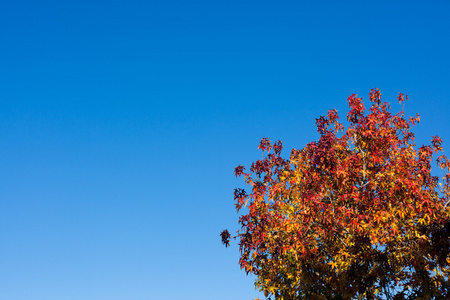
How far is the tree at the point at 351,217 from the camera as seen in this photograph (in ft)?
49.3

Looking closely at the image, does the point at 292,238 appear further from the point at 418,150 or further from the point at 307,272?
the point at 418,150

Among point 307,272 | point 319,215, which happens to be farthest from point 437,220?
point 307,272

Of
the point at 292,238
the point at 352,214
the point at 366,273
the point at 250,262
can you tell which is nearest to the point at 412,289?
the point at 366,273

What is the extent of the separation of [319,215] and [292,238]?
1.20 m

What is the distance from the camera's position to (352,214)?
15.5 metres

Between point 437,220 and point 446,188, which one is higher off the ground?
point 446,188

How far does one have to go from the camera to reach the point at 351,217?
1546 centimetres

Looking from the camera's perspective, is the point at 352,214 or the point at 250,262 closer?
the point at 352,214

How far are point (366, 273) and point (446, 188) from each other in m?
4.15

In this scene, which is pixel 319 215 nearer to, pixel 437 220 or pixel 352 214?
pixel 352 214

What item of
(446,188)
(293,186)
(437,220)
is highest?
(293,186)

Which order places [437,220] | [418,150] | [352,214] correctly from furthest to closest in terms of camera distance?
[418,150] < [352,214] < [437,220]

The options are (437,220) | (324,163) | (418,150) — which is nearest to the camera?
(437,220)

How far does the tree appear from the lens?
591 inches
